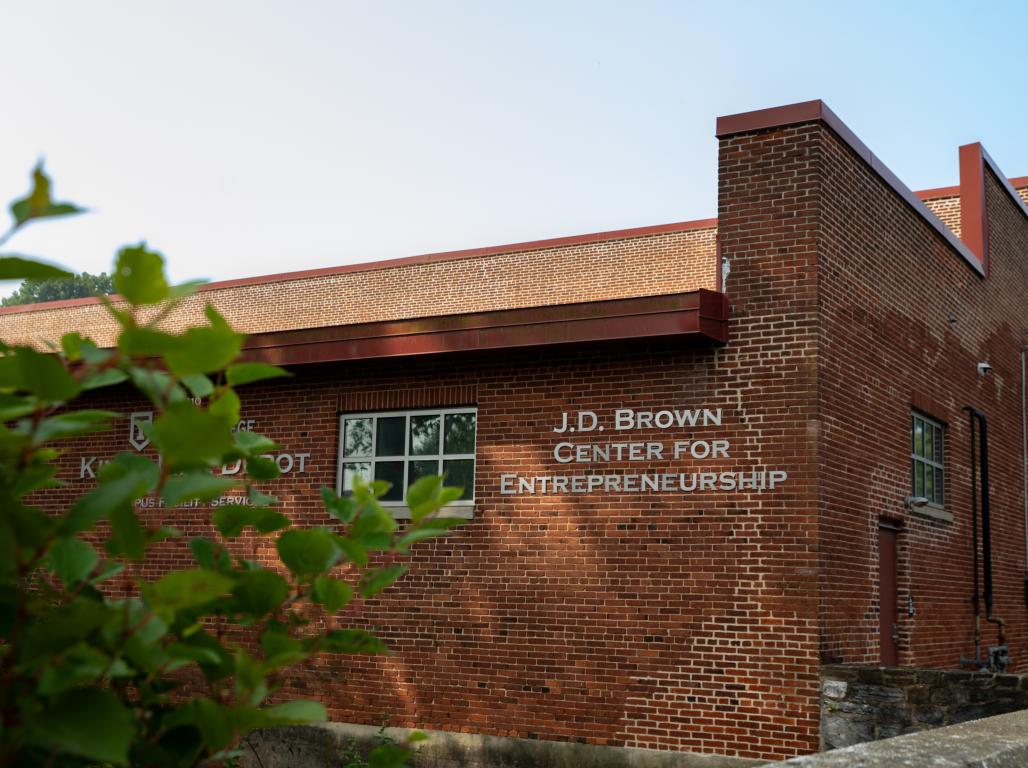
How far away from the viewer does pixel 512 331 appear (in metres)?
12.3

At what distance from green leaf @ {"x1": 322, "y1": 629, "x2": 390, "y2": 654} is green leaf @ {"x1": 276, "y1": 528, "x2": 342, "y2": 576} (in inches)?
4.7

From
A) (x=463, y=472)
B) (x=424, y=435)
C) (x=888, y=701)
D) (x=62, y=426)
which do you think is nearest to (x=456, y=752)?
(x=463, y=472)

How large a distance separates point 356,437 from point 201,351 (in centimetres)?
1225

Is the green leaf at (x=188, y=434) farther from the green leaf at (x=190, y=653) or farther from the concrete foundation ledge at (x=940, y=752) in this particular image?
the concrete foundation ledge at (x=940, y=752)

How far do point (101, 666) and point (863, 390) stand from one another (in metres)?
11.9

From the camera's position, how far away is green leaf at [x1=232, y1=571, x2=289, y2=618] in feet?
5.12

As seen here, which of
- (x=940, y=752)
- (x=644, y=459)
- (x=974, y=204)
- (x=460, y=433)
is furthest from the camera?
(x=974, y=204)

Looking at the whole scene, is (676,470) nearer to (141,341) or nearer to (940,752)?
(940,752)

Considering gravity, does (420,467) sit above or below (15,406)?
above

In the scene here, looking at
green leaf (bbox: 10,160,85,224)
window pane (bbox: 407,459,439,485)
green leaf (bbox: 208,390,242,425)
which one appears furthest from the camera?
window pane (bbox: 407,459,439,485)

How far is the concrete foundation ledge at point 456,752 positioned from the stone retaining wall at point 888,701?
909mm

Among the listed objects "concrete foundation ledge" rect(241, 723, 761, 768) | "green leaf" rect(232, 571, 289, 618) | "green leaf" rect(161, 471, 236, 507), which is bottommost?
"concrete foundation ledge" rect(241, 723, 761, 768)

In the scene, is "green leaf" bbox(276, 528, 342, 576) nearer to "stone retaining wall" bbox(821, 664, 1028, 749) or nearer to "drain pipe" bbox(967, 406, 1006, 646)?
"stone retaining wall" bbox(821, 664, 1028, 749)

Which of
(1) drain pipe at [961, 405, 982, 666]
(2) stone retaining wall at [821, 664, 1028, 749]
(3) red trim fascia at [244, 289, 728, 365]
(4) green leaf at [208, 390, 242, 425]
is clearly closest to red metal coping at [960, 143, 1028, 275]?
(1) drain pipe at [961, 405, 982, 666]
